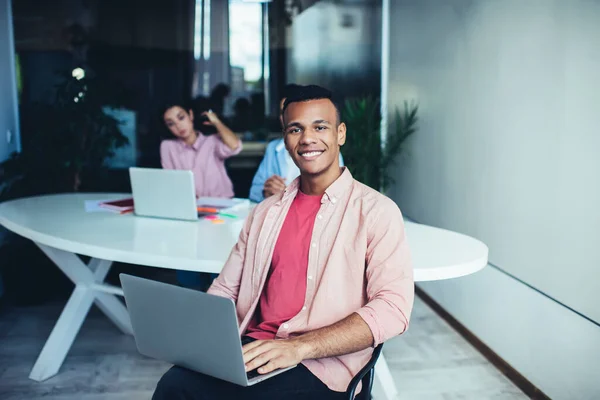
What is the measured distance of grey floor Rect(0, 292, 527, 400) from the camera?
2977 mm

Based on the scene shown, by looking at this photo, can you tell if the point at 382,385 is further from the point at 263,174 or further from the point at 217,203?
the point at 263,174

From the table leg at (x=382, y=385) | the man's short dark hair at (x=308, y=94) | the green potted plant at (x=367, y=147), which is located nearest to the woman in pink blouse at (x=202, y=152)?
the green potted plant at (x=367, y=147)

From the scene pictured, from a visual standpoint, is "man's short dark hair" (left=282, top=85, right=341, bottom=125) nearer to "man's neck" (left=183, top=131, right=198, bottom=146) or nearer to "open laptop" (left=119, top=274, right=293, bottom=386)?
"open laptop" (left=119, top=274, right=293, bottom=386)

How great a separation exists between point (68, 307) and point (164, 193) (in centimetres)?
91

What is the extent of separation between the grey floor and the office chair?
1.37 metres

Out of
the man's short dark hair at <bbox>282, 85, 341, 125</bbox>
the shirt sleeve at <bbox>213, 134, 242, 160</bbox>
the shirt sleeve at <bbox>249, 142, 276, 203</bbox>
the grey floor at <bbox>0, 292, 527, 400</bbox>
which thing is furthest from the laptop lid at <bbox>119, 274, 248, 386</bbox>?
the shirt sleeve at <bbox>213, 134, 242, 160</bbox>

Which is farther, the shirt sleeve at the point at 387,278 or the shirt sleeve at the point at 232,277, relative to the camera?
the shirt sleeve at the point at 232,277

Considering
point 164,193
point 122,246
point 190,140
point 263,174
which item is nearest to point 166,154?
point 190,140

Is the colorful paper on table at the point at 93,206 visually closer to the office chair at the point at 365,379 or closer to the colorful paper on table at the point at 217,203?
the colorful paper on table at the point at 217,203

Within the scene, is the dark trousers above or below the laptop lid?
below

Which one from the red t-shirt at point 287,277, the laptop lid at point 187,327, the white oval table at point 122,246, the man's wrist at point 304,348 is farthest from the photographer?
the white oval table at point 122,246

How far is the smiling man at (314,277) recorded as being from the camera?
1579 millimetres

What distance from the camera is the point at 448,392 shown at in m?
2.99

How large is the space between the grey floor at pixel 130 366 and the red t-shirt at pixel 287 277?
4.69 ft
